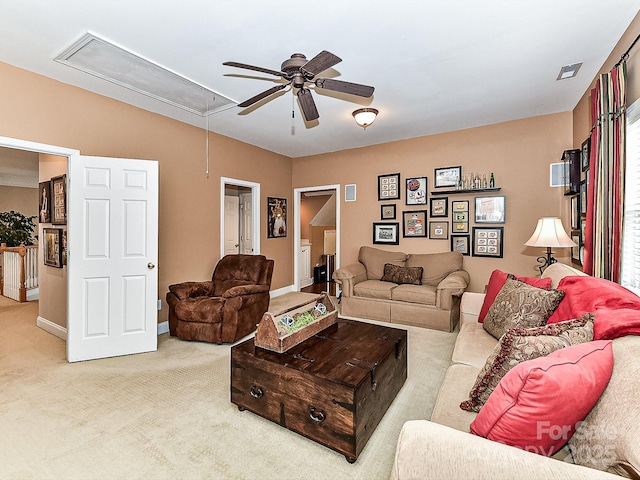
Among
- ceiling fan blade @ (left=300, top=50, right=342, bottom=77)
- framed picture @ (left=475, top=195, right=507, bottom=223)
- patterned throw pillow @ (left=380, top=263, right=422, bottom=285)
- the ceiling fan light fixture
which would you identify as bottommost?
patterned throw pillow @ (left=380, top=263, right=422, bottom=285)

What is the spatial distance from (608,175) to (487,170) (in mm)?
2314

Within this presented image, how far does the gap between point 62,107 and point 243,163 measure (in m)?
2.43

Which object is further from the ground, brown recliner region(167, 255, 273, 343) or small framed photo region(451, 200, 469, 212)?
small framed photo region(451, 200, 469, 212)

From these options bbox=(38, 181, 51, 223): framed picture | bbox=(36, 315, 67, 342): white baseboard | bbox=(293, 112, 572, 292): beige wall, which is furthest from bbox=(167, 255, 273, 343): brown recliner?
bbox=(293, 112, 572, 292): beige wall

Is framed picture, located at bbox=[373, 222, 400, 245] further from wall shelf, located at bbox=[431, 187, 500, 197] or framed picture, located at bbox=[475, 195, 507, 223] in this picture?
framed picture, located at bbox=[475, 195, 507, 223]

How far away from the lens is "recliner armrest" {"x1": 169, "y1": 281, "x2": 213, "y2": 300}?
357 cm

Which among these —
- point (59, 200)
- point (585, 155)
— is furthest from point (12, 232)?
point (585, 155)

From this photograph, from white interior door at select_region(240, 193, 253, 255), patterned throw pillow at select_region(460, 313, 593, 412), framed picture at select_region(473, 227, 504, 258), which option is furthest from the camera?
white interior door at select_region(240, 193, 253, 255)

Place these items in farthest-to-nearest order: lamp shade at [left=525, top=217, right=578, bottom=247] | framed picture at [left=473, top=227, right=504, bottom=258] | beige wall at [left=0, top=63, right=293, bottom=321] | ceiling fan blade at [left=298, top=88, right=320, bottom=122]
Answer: framed picture at [left=473, top=227, right=504, bottom=258], lamp shade at [left=525, top=217, right=578, bottom=247], beige wall at [left=0, top=63, right=293, bottom=321], ceiling fan blade at [left=298, top=88, right=320, bottom=122]

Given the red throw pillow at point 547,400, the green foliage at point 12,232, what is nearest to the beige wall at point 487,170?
the red throw pillow at point 547,400

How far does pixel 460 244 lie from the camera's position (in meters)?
4.60

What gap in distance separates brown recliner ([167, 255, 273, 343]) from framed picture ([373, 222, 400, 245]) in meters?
2.09

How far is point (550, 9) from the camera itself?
2037mm

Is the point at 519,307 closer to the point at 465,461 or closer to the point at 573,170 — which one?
the point at 465,461
